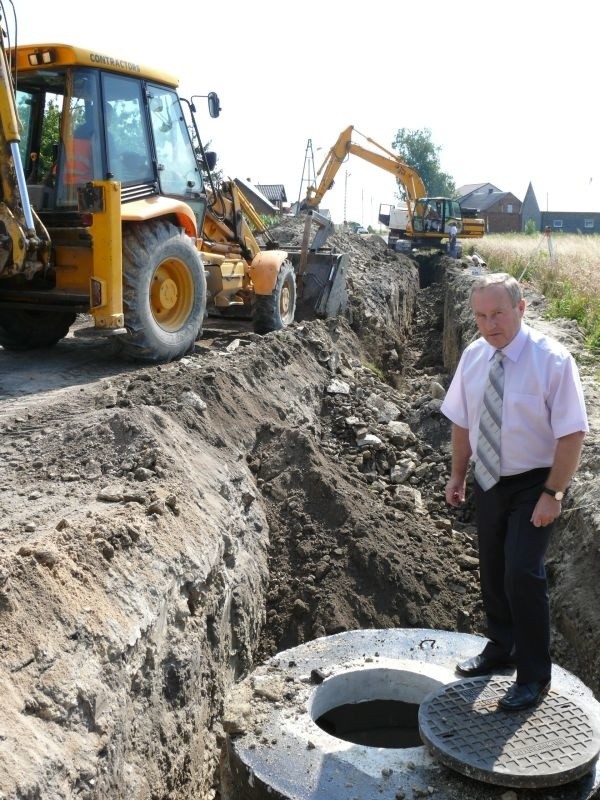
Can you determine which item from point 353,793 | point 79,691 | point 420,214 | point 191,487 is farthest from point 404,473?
point 420,214

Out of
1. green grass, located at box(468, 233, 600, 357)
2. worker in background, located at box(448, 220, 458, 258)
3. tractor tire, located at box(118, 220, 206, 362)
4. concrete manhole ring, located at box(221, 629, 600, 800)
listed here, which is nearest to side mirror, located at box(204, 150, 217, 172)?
tractor tire, located at box(118, 220, 206, 362)

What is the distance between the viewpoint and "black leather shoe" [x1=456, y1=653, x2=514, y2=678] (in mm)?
3809

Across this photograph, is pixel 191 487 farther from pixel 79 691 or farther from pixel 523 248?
pixel 523 248

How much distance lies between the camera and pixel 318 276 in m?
12.3

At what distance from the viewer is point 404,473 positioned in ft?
23.0

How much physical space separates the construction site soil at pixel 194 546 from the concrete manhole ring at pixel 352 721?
271 millimetres

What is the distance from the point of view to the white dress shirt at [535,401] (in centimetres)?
315

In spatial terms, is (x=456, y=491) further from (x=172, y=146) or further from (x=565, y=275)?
(x=565, y=275)

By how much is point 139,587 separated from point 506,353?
1.88 m

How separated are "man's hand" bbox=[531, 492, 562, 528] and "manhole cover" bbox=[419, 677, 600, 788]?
0.89 metres

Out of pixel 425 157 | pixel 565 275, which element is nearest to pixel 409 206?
pixel 565 275

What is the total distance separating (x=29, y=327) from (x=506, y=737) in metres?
6.68

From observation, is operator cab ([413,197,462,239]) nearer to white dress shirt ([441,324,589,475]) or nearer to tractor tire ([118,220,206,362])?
tractor tire ([118,220,206,362])

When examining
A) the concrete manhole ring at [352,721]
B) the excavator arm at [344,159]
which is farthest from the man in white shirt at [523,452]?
the excavator arm at [344,159]
